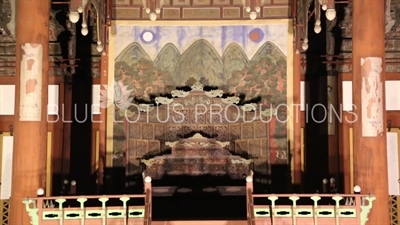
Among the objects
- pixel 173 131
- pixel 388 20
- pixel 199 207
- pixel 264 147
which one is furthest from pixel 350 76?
pixel 199 207

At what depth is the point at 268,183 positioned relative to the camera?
32.1 feet

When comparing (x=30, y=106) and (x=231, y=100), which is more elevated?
(x=231, y=100)

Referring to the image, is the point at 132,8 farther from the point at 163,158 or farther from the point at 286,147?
the point at 286,147

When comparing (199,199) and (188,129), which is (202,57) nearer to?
(188,129)

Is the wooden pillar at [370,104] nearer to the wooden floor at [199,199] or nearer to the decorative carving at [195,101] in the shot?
the wooden floor at [199,199]

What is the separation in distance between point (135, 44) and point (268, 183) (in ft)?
11.6

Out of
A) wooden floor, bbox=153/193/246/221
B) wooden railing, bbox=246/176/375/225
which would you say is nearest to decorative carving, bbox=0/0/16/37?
wooden floor, bbox=153/193/246/221

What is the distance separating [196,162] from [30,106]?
11.3 ft

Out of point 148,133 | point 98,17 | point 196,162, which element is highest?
point 98,17

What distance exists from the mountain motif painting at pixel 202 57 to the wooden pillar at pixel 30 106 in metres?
3.23

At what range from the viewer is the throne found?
30.9 feet

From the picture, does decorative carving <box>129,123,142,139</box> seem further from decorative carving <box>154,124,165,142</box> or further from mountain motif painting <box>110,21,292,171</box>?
mountain motif painting <box>110,21,292,171</box>

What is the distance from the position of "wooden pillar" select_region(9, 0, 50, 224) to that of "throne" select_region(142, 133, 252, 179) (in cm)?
288

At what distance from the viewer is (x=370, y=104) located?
22.4 feet
